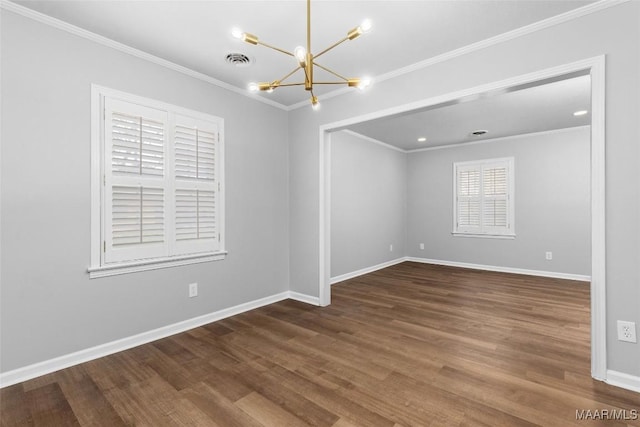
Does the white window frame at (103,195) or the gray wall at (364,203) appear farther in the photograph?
the gray wall at (364,203)

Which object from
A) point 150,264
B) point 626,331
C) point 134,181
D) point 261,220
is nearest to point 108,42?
point 134,181

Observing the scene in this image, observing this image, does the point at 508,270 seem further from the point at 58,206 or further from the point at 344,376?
the point at 58,206

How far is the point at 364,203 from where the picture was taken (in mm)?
5820

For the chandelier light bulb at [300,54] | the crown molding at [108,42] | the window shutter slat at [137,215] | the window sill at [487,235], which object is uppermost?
the crown molding at [108,42]


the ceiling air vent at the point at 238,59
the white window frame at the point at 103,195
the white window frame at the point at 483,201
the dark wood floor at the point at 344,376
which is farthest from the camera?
the white window frame at the point at 483,201

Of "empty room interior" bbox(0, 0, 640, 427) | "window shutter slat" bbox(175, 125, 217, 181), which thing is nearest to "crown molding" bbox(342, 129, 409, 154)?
"empty room interior" bbox(0, 0, 640, 427)

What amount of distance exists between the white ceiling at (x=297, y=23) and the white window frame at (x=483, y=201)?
4125 millimetres

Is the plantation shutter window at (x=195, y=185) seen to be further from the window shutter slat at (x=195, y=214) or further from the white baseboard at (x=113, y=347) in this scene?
the white baseboard at (x=113, y=347)

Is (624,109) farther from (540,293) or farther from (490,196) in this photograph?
(490,196)

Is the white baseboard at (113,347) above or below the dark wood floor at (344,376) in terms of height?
above

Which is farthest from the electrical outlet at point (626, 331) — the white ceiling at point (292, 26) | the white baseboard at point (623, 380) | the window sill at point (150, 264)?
the window sill at point (150, 264)

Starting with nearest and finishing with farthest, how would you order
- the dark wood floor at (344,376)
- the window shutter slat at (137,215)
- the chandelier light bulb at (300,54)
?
the chandelier light bulb at (300,54), the dark wood floor at (344,376), the window shutter slat at (137,215)

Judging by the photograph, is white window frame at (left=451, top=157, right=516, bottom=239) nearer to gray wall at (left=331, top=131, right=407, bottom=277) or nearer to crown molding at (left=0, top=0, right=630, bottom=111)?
gray wall at (left=331, top=131, right=407, bottom=277)

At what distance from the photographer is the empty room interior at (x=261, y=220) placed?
6.48ft
